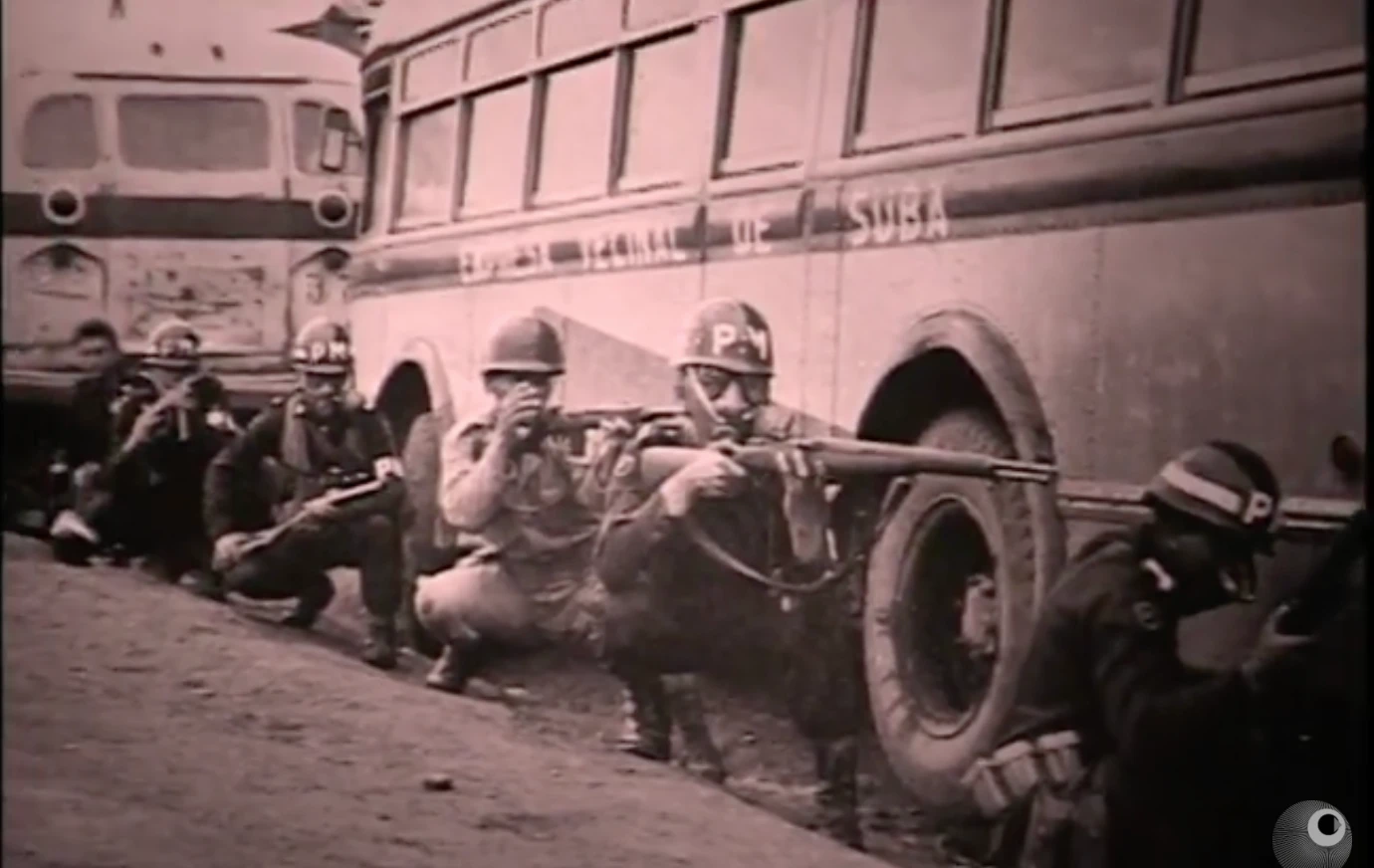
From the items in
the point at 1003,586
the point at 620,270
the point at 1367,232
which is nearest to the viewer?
the point at 1367,232

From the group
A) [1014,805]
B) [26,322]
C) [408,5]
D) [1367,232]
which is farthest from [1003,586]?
[26,322]

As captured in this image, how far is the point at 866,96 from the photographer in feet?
8.29

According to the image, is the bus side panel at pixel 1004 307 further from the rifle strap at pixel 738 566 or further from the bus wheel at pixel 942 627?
the rifle strap at pixel 738 566

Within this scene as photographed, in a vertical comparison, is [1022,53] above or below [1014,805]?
above

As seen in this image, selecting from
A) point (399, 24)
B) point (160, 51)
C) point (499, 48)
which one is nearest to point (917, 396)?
point (499, 48)

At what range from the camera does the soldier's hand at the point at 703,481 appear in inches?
99.3

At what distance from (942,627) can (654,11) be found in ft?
2.91

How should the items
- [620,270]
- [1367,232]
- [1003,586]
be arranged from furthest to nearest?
[620,270] → [1003,586] → [1367,232]

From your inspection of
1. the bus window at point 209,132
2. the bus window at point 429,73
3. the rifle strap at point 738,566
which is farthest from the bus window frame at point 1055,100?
the bus window at point 209,132

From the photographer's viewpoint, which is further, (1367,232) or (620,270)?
(620,270)

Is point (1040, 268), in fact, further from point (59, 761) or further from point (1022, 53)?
point (59, 761)

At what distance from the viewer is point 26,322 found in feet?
8.23

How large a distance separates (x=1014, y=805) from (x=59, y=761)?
3.89 ft

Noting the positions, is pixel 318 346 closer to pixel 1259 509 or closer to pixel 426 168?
pixel 426 168
